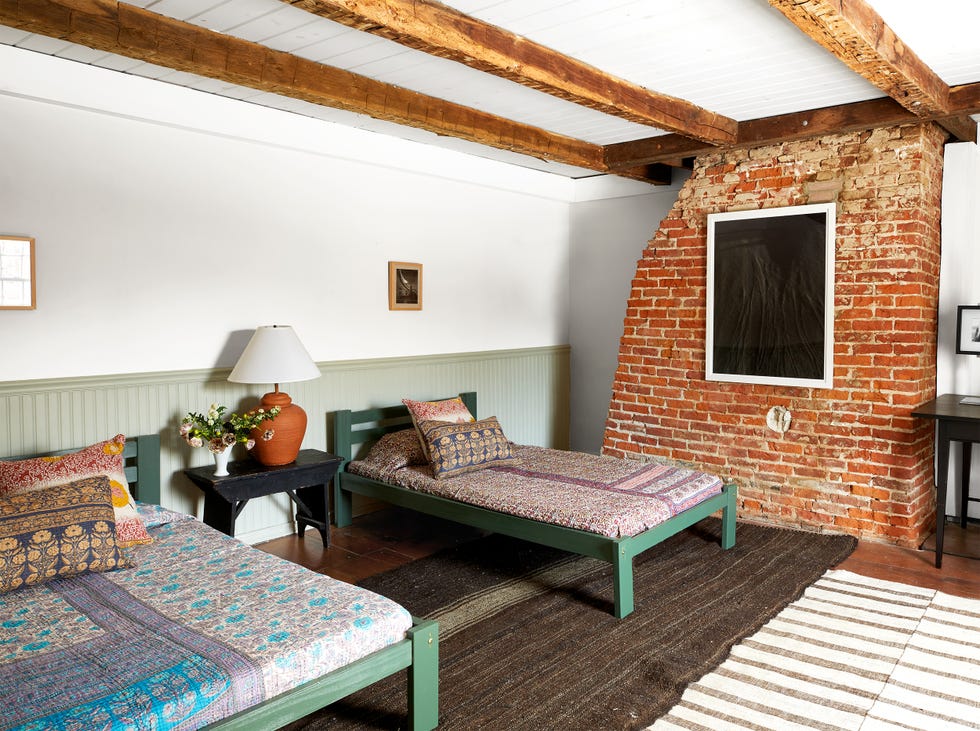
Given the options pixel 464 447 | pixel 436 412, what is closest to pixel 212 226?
pixel 436 412

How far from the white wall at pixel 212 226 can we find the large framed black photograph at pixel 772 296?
1813 millimetres

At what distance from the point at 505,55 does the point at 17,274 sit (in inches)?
97.0

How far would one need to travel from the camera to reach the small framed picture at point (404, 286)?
518cm

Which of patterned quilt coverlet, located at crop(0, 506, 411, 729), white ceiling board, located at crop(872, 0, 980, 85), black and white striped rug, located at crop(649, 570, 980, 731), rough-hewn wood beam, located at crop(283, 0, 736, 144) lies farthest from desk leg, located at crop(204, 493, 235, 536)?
white ceiling board, located at crop(872, 0, 980, 85)

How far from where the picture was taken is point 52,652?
2.17m

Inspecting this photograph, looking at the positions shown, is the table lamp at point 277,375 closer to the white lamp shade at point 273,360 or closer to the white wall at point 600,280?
the white lamp shade at point 273,360

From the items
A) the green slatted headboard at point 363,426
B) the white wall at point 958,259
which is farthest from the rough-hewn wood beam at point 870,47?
the green slatted headboard at point 363,426

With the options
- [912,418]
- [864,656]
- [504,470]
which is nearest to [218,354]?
[504,470]

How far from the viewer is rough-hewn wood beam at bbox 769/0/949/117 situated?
2.75 m

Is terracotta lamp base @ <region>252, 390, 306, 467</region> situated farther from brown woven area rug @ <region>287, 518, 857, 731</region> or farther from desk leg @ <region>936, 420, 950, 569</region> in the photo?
desk leg @ <region>936, 420, 950, 569</region>

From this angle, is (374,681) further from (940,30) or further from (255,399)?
(940,30)

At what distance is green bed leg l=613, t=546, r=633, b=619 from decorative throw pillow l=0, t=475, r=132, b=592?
2.08m

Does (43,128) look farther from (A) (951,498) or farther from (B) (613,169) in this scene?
(A) (951,498)

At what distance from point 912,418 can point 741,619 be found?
1959mm
